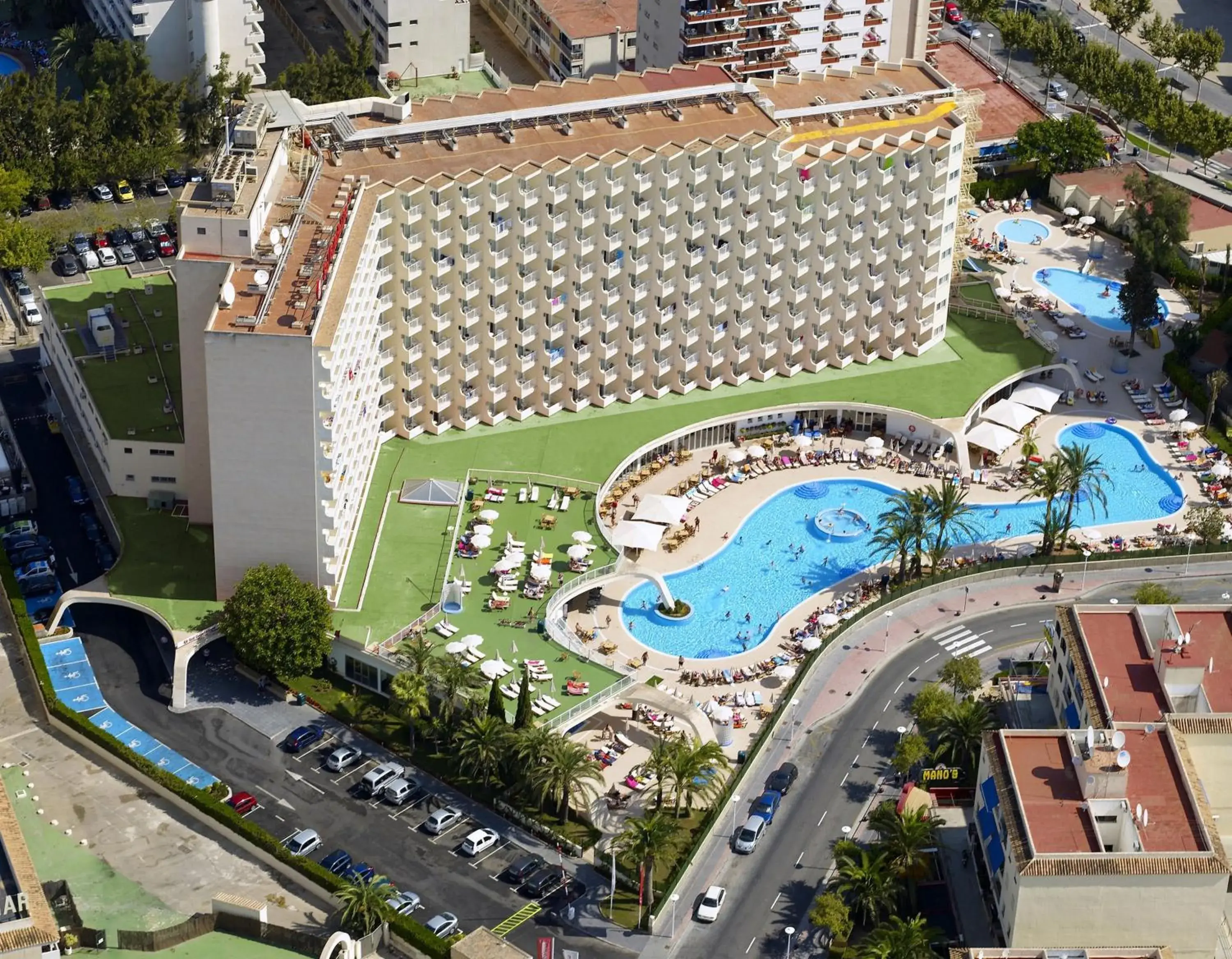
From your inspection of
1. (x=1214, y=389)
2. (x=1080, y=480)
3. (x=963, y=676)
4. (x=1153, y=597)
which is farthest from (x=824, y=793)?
(x=1214, y=389)

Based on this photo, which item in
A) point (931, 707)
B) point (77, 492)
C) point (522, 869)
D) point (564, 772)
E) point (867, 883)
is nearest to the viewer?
point (867, 883)

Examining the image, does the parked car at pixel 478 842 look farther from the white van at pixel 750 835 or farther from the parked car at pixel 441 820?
the white van at pixel 750 835

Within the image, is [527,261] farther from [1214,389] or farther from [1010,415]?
[1214,389]

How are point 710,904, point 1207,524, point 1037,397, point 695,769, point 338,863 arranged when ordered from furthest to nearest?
point 1037,397 → point 1207,524 → point 695,769 → point 338,863 → point 710,904

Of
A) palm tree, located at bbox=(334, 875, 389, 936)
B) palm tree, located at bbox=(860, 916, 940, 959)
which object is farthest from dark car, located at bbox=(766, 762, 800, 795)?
palm tree, located at bbox=(334, 875, 389, 936)

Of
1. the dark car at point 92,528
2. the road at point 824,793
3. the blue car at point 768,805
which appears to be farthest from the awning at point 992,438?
the dark car at point 92,528

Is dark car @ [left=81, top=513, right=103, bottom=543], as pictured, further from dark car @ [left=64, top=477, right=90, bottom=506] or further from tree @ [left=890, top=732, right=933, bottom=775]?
tree @ [left=890, top=732, right=933, bottom=775]

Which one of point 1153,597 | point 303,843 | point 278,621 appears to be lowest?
point 303,843

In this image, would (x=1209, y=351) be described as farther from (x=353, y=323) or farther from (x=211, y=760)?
(x=211, y=760)
